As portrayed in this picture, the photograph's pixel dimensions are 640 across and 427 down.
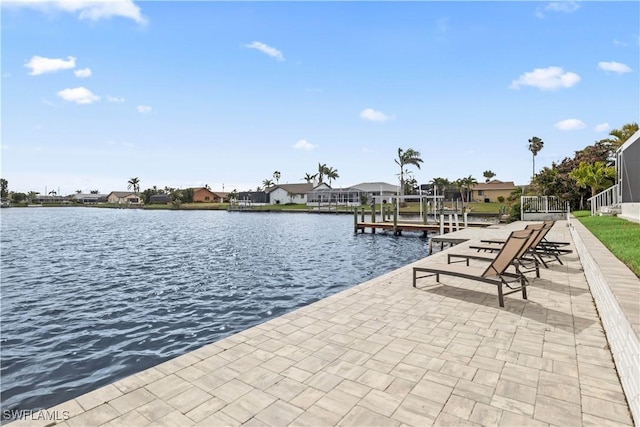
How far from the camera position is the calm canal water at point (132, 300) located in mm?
5656

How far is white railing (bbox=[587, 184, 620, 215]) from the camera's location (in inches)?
717

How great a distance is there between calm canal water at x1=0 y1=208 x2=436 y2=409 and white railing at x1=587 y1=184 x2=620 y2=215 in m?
10.6

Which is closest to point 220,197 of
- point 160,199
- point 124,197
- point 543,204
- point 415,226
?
point 160,199

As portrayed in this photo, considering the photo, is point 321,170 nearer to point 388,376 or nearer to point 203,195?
point 203,195

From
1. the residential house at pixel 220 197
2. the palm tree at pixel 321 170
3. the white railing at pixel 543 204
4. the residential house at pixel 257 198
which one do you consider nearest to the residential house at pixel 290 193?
the residential house at pixel 257 198

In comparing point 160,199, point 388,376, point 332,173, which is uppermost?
point 332,173

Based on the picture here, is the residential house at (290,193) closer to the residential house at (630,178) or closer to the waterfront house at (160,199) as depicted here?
the waterfront house at (160,199)

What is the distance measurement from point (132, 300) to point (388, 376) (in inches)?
338

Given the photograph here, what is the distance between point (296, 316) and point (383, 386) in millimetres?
2271

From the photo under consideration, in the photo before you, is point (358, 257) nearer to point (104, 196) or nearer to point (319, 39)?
point (319, 39)

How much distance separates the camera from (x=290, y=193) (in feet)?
282

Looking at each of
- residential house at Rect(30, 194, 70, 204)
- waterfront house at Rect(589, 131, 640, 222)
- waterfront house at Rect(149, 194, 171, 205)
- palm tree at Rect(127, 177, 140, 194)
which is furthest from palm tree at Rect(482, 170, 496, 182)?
residential house at Rect(30, 194, 70, 204)

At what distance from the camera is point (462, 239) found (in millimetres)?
12984

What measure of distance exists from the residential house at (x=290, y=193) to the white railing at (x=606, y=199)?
64900 mm
